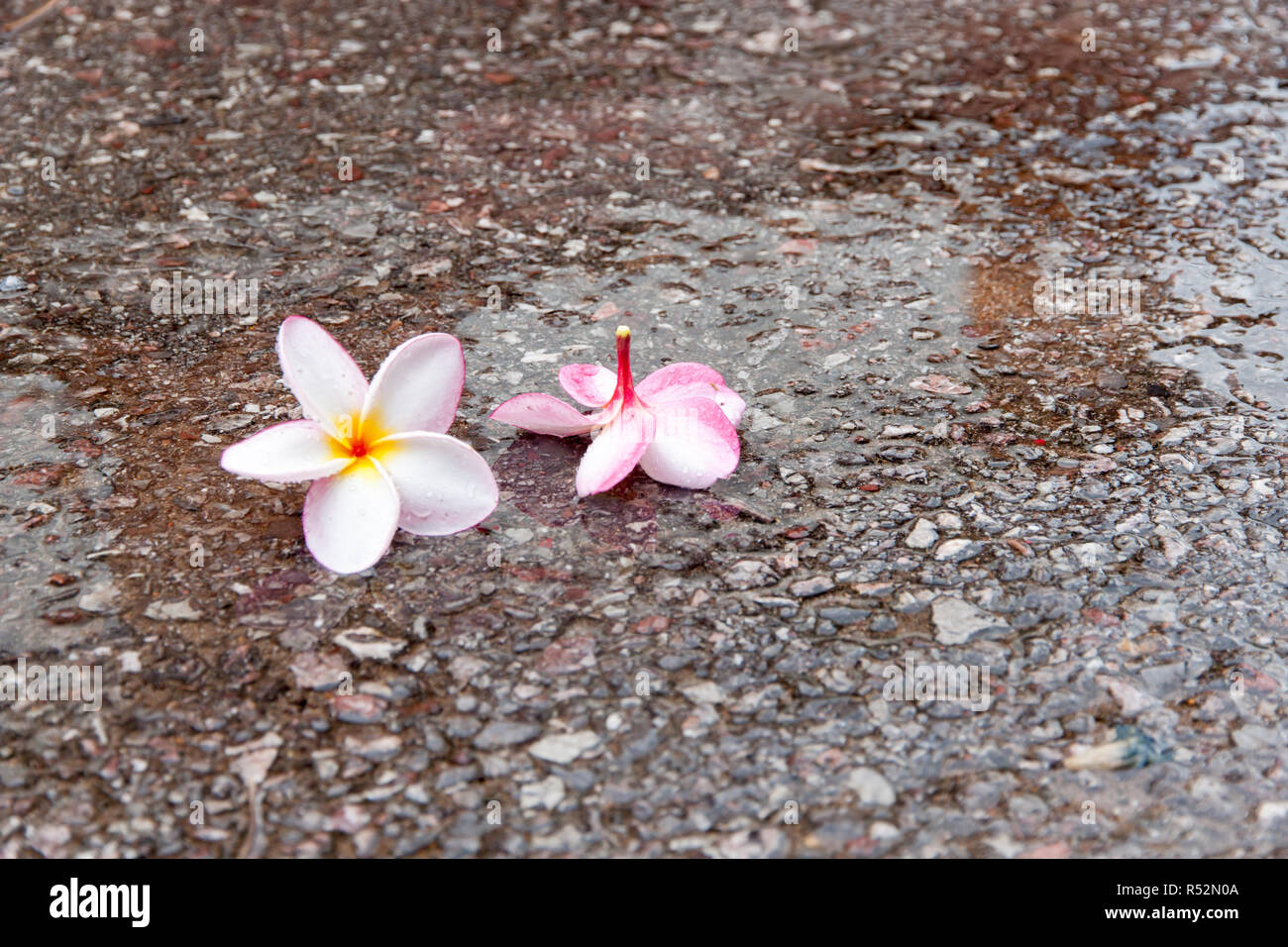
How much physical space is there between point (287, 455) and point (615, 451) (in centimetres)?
69

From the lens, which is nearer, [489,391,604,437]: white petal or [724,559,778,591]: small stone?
[724,559,778,591]: small stone

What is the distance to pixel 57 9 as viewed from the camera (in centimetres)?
498

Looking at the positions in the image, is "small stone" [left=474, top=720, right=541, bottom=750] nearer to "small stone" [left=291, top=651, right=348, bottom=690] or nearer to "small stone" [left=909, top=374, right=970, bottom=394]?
"small stone" [left=291, top=651, right=348, bottom=690]

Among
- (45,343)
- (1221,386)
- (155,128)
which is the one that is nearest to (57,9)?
(155,128)

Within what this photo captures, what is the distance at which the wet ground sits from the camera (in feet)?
6.53

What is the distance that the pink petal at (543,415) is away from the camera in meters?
2.64

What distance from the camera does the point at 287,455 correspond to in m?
2.32

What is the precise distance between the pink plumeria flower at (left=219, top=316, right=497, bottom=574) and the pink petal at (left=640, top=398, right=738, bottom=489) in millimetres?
419

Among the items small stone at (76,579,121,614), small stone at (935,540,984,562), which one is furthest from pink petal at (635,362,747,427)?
small stone at (76,579,121,614)

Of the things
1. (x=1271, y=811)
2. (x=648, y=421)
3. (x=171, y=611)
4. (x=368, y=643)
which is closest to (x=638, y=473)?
(x=648, y=421)

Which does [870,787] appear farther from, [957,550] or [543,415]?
[543,415]

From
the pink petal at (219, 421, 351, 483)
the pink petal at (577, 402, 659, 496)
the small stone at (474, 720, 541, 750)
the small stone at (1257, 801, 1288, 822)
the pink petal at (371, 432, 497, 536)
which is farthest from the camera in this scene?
the pink petal at (577, 402, 659, 496)
